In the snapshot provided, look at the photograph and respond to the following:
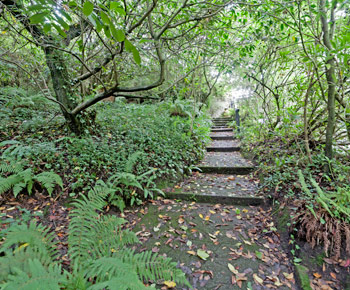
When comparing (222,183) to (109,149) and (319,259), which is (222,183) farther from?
(109,149)

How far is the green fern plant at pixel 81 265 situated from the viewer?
3.91ft

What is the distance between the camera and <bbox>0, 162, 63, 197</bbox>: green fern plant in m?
2.48

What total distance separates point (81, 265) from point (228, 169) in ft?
11.1

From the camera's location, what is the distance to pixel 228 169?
4234mm

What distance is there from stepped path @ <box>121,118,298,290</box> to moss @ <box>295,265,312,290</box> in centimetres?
7

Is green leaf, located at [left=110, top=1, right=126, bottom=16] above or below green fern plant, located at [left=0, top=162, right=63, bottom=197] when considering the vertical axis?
above

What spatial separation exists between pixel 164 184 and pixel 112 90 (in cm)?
190

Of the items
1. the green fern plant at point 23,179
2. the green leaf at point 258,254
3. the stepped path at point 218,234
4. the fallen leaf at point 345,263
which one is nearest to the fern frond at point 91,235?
the stepped path at point 218,234

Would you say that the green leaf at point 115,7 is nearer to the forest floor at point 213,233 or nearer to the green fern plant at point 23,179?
the forest floor at point 213,233

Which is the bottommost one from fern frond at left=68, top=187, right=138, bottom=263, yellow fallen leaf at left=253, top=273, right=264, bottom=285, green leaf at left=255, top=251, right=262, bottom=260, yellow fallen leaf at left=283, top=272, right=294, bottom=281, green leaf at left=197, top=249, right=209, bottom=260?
yellow fallen leaf at left=283, top=272, right=294, bottom=281

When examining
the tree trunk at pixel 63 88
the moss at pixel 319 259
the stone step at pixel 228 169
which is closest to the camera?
the moss at pixel 319 259

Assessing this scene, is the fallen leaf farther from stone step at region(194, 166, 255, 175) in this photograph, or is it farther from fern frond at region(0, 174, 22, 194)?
fern frond at region(0, 174, 22, 194)

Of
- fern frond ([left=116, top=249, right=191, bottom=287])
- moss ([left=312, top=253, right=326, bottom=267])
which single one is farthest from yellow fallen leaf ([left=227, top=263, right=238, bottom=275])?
moss ([left=312, top=253, right=326, bottom=267])

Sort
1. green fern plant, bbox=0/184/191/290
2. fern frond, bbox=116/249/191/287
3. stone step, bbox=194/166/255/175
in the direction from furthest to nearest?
stone step, bbox=194/166/255/175, fern frond, bbox=116/249/191/287, green fern plant, bbox=0/184/191/290
